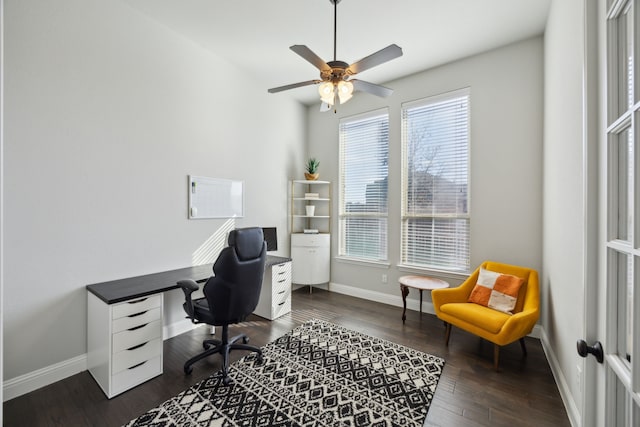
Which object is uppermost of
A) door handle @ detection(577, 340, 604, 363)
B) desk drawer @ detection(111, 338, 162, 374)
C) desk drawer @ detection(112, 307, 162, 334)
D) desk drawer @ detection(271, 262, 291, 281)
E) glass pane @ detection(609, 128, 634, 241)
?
glass pane @ detection(609, 128, 634, 241)

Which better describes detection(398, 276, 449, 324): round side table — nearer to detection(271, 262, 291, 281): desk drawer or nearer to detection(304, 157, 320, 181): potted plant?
detection(271, 262, 291, 281): desk drawer

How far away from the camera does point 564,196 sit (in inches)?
75.7

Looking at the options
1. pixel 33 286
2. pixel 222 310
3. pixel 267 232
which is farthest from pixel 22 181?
pixel 267 232

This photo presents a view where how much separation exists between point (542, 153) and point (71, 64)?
14.4ft

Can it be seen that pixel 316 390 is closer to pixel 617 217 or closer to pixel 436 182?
pixel 617 217

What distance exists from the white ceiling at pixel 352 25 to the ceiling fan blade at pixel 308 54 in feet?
2.71

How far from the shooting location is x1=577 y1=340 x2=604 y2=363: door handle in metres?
0.94

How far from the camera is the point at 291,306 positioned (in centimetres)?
369

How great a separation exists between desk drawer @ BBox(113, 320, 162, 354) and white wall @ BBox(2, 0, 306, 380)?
0.58 m

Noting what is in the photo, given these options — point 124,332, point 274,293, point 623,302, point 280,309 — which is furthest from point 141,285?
point 623,302

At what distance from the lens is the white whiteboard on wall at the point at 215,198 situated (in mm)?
3021

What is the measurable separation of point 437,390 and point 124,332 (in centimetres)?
235

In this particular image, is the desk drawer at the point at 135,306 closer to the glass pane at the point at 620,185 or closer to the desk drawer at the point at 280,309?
the desk drawer at the point at 280,309

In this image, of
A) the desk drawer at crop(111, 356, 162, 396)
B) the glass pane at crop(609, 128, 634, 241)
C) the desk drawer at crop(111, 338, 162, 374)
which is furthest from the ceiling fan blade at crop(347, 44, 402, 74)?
the desk drawer at crop(111, 356, 162, 396)
